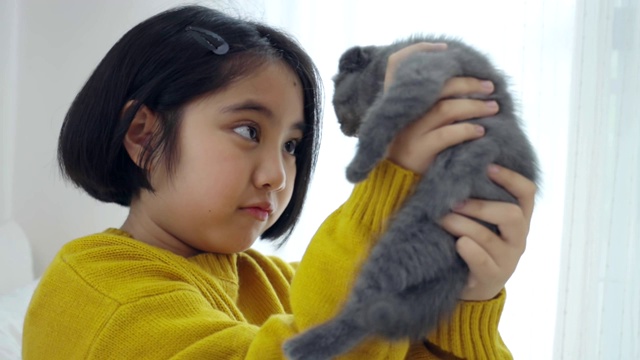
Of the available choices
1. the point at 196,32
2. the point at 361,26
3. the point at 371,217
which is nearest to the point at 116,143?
the point at 196,32

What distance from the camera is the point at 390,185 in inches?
26.7

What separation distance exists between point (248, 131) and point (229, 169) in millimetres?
62

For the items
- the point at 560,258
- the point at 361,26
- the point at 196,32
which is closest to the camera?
the point at 196,32

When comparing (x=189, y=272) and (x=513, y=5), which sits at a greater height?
(x=513, y=5)

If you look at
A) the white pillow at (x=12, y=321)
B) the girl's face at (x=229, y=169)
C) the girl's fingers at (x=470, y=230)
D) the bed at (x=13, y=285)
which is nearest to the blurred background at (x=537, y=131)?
the bed at (x=13, y=285)

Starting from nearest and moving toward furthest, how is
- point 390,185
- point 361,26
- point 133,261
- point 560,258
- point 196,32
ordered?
1. point 390,185
2. point 133,261
3. point 196,32
4. point 560,258
5. point 361,26

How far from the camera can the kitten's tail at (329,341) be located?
0.60 meters

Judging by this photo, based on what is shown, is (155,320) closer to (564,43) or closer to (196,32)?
(196,32)

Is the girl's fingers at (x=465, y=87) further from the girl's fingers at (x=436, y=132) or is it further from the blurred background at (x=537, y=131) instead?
the blurred background at (x=537, y=131)

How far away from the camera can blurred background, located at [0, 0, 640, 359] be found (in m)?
1.72

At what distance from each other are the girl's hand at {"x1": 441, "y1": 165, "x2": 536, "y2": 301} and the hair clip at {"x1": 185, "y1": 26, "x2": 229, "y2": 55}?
0.46 metres

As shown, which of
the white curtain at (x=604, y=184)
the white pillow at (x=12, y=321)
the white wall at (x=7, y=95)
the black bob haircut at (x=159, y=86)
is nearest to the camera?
the black bob haircut at (x=159, y=86)

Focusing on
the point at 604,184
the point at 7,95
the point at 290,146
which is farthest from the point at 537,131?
the point at 7,95

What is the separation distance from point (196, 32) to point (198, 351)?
18.7 inches
